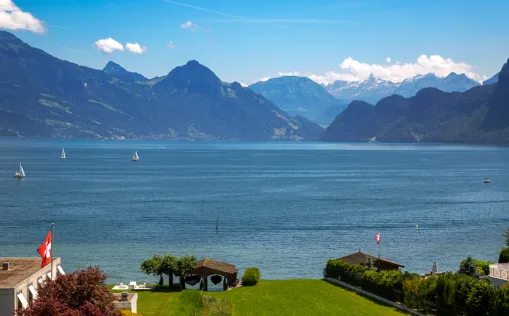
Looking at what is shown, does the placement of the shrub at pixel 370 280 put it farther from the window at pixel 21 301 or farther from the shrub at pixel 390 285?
the window at pixel 21 301

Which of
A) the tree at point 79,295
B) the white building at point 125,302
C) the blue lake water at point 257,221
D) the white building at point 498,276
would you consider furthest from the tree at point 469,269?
the tree at point 79,295

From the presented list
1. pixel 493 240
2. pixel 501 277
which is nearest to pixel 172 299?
pixel 501 277

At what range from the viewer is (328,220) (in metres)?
104

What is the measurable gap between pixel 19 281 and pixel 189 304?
11850 mm

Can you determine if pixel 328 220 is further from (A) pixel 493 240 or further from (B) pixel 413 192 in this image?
(B) pixel 413 192

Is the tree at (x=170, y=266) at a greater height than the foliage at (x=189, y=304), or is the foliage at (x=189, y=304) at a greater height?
the tree at (x=170, y=266)

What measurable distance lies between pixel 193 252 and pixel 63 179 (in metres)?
118

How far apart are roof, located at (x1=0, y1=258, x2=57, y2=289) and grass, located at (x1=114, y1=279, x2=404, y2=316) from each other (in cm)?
797

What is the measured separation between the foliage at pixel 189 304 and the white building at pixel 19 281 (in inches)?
329

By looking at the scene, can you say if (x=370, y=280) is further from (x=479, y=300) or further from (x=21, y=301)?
(x=21, y=301)

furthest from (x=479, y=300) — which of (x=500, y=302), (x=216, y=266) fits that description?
(x=216, y=266)

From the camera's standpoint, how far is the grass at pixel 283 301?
45812 mm

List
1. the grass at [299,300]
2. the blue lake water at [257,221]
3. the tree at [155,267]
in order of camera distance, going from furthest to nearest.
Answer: the blue lake water at [257,221]
the tree at [155,267]
the grass at [299,300]

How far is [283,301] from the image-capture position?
4931cm
